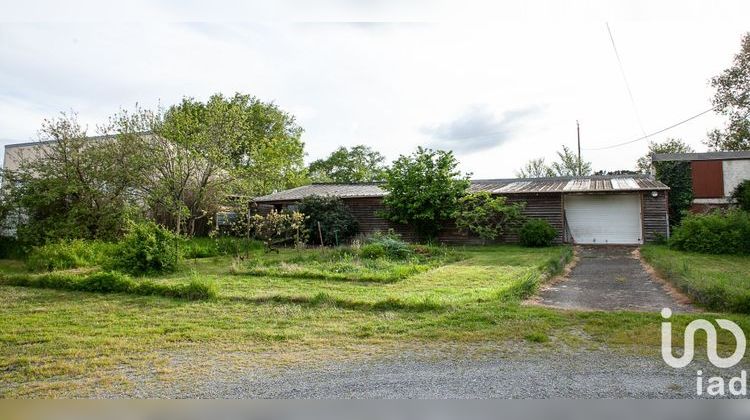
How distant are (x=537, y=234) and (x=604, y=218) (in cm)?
353

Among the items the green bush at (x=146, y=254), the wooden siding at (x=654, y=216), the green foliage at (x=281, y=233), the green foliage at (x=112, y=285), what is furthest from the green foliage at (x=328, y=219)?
the wooden siding at (x=654, y=216)

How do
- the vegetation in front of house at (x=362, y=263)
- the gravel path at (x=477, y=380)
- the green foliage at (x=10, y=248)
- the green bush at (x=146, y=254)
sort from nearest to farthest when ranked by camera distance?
the gravel path at (x=477, y=380), the vegetation in front of house at (x=362, y=263), the green bush at (x=146, y=254), the green foliage at (x=10, y=248)

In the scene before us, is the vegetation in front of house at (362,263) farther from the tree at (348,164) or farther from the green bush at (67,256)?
the tree at (348,164)

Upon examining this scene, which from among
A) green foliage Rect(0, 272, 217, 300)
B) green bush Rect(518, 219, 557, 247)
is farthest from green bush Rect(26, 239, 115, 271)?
green bush Rect(518, 219, 557, 247)

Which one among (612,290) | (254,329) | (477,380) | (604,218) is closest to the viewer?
(477,380)

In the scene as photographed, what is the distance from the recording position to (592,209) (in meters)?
19.4

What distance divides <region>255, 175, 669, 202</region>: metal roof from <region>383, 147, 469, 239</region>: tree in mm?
1541

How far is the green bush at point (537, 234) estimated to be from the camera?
17672mm

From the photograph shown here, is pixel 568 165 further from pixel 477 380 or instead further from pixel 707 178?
pixel 477 380

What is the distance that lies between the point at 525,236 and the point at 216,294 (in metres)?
12.4

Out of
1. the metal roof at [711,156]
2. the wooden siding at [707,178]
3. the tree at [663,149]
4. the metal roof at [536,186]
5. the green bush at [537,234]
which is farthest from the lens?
the tree at [663,149]

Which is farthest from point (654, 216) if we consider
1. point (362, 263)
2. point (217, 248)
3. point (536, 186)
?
point (217, 248)
